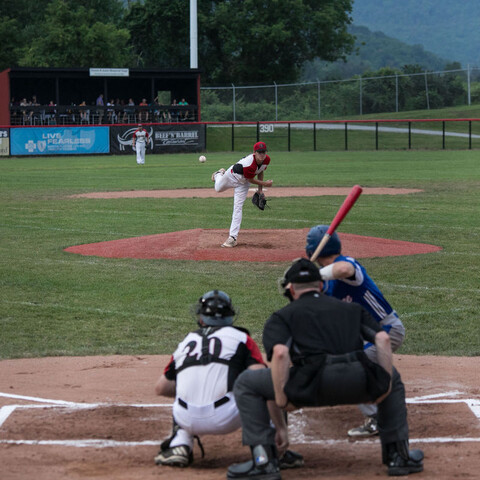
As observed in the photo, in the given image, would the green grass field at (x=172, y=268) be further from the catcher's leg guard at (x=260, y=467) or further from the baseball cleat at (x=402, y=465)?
the catcher's leg guard at (x=260, y=467)

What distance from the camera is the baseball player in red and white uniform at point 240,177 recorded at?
15828 millimetres

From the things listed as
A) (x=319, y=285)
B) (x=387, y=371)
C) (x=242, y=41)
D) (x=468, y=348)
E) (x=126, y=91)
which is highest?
(x=242, y=41)

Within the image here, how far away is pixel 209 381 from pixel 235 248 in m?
10.0

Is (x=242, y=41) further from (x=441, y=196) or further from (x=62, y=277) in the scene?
(x=62, y=277)

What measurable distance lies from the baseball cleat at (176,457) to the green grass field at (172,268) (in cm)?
343

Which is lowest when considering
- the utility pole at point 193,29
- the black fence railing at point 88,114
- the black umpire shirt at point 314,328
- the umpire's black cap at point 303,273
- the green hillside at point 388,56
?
the black umpire shirt at point 314,328

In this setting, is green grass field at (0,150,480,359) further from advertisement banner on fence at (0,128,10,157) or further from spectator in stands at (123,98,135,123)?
spectator in stands at (123,98,135,123)

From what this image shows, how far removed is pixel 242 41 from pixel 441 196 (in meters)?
53.8

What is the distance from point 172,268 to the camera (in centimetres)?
1423

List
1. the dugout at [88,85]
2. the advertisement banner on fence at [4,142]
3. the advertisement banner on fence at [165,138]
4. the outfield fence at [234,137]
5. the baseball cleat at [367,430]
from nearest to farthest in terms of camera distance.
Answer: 1. the baseball cleat at [367,430]
2. the advertisement banner on fence at [4,142]
3. the outfield fence at [234,137]
4. the advertisement banner on fence at [165,138]
5. the dugout at [88,85]

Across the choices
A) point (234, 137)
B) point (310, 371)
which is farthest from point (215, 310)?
point (234, 137)

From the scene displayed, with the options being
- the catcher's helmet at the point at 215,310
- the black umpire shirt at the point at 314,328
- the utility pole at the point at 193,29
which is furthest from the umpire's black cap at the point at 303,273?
the utility pole at the point at 193,29

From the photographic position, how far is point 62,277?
13508mm

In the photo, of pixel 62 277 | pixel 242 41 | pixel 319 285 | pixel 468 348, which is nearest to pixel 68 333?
pixel 62 277
